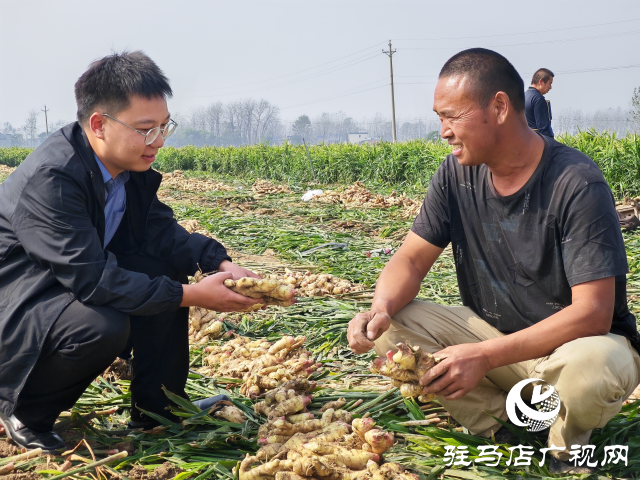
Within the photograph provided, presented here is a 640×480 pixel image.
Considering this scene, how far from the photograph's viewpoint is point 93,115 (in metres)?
2.29

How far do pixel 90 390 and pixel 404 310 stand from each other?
172 cm

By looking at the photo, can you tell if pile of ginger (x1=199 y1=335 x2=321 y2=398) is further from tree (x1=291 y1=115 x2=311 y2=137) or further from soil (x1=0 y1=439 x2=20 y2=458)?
tree (x1=291 y1=115 x2=311 y2=137)

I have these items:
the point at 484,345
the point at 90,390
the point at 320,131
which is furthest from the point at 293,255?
the point at 320,131

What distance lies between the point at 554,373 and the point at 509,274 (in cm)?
48

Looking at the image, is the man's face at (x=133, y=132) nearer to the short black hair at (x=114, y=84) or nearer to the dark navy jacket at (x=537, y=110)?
the short black hair at (x=114, y=84)

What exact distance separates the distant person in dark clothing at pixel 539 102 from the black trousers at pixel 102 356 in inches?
294

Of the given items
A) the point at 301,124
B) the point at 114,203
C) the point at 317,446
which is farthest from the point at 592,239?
the point at 301,124

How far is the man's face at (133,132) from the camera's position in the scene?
2.31 meters

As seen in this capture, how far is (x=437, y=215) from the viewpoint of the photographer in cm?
261

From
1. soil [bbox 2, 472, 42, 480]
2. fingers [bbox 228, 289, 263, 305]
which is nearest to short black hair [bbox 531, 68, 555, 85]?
fingers [bbox 228, 289, 263, 305]

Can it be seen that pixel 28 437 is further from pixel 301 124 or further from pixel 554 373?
pixel 301 124

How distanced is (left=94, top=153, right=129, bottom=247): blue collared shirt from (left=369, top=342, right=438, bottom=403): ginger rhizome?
1.39 meters

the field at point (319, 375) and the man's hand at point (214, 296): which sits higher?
the man's hand at point (214, 296)

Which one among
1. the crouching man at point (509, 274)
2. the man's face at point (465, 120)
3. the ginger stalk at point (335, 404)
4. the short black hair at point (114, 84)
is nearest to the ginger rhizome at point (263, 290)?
the crouching man at point (509, 274)
